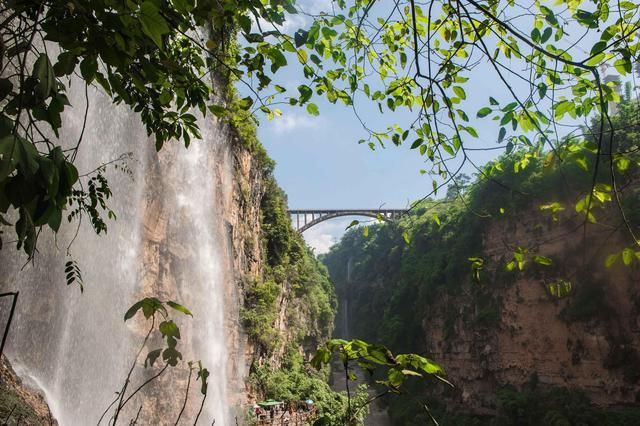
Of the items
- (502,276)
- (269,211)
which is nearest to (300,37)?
(269,211)

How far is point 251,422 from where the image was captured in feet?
44.9

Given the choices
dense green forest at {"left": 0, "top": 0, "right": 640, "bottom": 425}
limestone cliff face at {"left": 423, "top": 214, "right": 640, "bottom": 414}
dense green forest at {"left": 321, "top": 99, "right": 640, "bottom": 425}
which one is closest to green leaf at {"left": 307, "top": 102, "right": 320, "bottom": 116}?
dense green forest at {"left": 0, "top": 0, "right": 640, "bottom": 425}

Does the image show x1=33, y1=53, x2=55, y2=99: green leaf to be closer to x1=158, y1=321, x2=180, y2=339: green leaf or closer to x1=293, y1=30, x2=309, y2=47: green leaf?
x1=158, y1=321, x2=180, y2=339: green leaf

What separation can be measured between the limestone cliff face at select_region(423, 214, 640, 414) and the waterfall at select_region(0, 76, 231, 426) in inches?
500

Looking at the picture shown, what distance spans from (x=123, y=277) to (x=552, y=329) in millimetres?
19928

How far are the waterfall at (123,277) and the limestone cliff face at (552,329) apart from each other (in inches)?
500

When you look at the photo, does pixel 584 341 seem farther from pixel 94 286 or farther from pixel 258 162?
pixel 94 286

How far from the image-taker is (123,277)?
9.78 metres

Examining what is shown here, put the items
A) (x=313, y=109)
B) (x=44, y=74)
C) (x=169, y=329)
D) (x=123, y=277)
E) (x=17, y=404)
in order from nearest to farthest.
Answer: (x=44, y=74)
(x=169, y=329)
(x=313, y=109)
(x=17, y=404)
(x=123, y=277)

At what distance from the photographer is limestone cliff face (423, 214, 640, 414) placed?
20297 mm

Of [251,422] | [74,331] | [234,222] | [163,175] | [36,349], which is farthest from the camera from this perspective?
[234,222]

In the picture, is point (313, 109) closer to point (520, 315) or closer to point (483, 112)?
point (483, 112)

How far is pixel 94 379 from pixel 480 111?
8.17 m

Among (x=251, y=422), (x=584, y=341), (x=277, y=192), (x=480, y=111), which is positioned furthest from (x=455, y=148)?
(x=584, y=341)
